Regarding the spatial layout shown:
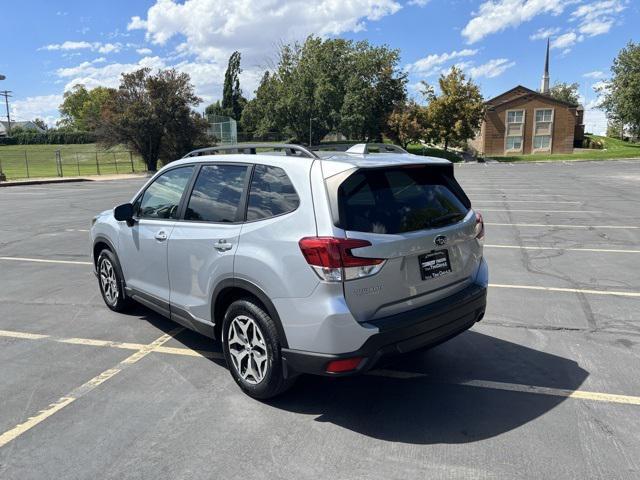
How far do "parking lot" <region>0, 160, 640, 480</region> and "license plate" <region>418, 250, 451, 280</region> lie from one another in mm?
934

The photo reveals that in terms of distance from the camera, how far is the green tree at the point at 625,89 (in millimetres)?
60781

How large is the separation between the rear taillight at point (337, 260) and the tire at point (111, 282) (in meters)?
3.01

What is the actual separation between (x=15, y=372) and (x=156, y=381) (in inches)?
50.4

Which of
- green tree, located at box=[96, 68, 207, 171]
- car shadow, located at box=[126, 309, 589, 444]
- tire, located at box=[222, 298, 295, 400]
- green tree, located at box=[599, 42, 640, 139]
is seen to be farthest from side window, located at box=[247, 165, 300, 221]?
green tree, located at box=[599, 42, 640, 139]

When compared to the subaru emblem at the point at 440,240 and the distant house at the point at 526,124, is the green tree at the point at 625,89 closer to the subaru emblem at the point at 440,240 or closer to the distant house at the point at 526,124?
the distant house at the point at 526,124

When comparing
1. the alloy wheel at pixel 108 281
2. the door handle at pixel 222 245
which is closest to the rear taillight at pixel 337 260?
the door handle at pixel 222 245

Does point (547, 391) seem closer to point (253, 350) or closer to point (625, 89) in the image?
point (253, 350)

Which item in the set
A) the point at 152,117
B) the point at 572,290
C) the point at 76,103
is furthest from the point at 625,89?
the point at 76,103

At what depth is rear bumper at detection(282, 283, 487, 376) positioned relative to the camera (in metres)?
3.02

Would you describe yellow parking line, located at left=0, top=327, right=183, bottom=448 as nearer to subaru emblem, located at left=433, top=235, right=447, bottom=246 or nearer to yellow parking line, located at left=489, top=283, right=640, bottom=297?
subaru emblem, located at left=433, top=235, right=447, bottom=246

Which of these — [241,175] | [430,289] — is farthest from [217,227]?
[430,289]

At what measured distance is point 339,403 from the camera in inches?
140

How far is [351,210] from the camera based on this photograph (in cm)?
309

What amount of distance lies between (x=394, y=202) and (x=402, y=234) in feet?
0.80
